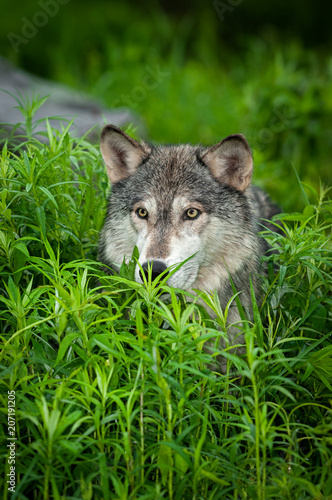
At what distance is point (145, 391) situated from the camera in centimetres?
275

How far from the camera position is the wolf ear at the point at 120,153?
4043 mm

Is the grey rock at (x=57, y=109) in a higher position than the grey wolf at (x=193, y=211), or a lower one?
higher

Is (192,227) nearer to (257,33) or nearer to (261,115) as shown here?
(261,115)

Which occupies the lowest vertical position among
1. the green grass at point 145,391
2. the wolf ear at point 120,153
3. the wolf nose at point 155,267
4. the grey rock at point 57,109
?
the green grass at point 145,391

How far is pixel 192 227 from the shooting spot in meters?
3.73

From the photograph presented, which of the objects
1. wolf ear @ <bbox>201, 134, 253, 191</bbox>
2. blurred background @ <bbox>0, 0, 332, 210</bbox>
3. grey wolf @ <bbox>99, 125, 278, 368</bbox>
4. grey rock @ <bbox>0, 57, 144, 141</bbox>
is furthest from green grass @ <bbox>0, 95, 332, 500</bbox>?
grey rock @ <bbox>0, 57, 144, 141</bbox>

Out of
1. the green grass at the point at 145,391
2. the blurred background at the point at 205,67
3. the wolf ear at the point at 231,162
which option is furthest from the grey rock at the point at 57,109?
the green grass at the point at 145,391

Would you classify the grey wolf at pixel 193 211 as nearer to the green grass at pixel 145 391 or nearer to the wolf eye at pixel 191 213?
the wolf eye at pixel 191 213

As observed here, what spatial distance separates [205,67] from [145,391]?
36.0 ft

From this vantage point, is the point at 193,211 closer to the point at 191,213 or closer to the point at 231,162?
the point at 191,213

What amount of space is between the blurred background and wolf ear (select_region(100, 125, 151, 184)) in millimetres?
2109

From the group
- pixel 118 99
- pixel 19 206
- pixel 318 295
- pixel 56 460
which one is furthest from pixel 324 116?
pixel 56 460

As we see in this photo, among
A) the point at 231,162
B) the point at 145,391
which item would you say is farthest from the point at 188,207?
the point at 145,391

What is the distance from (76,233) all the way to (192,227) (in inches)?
34.1
